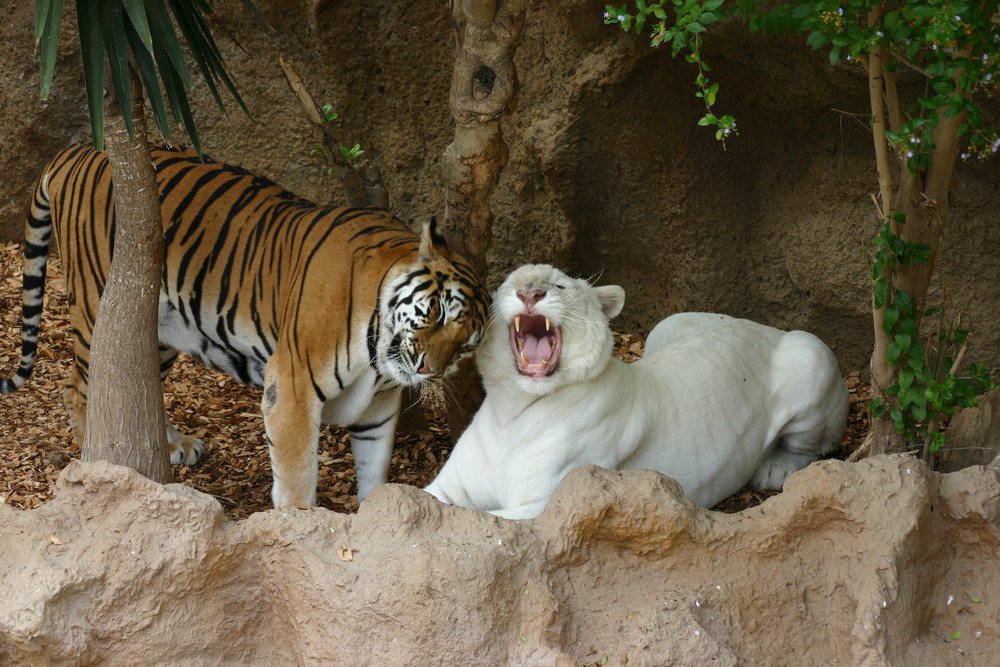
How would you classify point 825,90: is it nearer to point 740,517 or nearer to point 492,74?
point 492,74

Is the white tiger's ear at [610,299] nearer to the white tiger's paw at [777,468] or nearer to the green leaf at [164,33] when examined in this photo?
the white tiger's paw at [777,468]

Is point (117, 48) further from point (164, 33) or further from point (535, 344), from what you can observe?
point (535, 344)

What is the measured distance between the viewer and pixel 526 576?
340 cm

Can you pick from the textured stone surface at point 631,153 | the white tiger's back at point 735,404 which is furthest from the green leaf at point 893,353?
the textured stone surface at point 631,153

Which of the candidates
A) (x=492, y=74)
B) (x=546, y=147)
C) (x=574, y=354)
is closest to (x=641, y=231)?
(x=546, y=147)

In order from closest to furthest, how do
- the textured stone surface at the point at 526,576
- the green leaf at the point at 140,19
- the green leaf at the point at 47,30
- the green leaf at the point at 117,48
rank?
1. the textured stone surface at the point at 526,576
2. the green leaf at the point at 47,30
3. the green leaf at the point at 140,19
4. the green leaf at the point at 117,48

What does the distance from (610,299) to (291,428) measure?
1452 millimetres

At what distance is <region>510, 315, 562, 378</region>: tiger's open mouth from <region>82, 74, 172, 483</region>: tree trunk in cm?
143

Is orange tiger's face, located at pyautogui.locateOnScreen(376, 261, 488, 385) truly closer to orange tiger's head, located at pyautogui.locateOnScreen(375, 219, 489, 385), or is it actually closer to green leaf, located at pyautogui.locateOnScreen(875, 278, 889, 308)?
orange tiger's head, located at pyautogui.locateOnScreen(375, 219, 489, 385)

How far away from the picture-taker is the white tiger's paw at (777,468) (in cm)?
492

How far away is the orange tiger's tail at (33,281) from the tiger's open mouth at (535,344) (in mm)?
2904

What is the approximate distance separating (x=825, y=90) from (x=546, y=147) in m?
1.47

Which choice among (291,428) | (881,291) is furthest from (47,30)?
(881,291)

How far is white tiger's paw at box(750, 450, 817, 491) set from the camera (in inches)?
194
